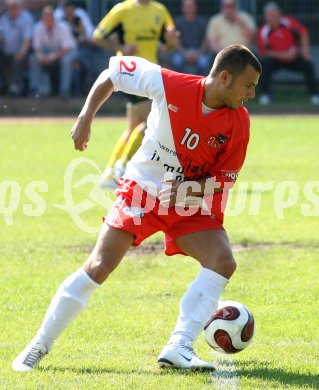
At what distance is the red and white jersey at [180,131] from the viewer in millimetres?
5902

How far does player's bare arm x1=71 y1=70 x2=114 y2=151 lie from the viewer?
19.1 ft

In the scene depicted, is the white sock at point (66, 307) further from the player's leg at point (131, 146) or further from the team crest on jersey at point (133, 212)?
the player's leg at point (131, 146)

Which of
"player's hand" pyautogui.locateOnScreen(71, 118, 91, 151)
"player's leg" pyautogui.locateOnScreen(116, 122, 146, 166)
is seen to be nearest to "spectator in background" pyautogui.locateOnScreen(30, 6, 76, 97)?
"player's leg" pyautogui.locateOnScreen(116, 122, 146, 166)

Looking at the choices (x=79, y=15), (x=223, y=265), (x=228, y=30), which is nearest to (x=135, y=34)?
(x=223, y=265)

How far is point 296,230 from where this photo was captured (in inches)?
406

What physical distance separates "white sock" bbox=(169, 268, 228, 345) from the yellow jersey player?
7.23 meters

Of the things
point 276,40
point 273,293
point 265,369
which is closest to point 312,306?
point 273,293

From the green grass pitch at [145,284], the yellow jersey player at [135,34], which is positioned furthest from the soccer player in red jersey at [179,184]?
the yellow jersey player at [135,34]

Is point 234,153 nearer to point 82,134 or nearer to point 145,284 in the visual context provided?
point 82,134

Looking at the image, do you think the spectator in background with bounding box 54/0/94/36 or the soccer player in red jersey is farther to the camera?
the spectator in background with bounding box 54/0/94/36

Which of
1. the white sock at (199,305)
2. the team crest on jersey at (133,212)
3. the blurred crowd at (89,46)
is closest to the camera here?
the white sock at (199,305)

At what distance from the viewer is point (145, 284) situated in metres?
8.02

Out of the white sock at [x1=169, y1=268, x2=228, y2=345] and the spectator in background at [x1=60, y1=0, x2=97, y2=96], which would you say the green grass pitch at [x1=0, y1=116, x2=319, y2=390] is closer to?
the white sock at [x1=169, y1=268, x2=228, y2=345]

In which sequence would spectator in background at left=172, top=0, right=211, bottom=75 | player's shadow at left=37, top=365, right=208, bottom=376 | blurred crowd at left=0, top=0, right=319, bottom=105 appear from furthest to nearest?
spectator in background at left=172, top=0, right=211, bottom=75, blurred crowd at left=0, top=0, right=319, bottom=105, player's shadow at left=37, top=365, right=208, bottom=376
